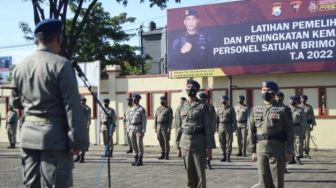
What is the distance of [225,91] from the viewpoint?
78.3ft

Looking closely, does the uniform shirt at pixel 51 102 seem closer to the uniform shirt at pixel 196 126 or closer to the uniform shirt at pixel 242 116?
the uniform shirt at pixel 196 126

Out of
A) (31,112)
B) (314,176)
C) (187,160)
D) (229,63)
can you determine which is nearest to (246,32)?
(229,63)

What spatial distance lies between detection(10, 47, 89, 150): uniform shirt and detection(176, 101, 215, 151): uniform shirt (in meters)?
4.64

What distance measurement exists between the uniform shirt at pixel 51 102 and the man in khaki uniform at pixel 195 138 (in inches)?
181

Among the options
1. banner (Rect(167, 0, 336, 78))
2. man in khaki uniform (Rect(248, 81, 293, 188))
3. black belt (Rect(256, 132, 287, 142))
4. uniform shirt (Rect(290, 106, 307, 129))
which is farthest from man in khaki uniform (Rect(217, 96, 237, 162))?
black belt (Rect(256, 132, 287, 142))

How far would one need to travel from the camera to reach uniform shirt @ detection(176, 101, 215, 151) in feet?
31.2

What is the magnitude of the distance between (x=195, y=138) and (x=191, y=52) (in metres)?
14.9

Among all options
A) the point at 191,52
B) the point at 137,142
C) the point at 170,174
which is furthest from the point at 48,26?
the point at 191,52

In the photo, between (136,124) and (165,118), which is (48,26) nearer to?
(136,124)

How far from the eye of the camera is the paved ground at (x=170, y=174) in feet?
40.5

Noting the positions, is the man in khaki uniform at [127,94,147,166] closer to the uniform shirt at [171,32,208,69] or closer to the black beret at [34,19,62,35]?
the uniform shirt at [171,32,208,69]

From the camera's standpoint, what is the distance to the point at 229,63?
2347 cm

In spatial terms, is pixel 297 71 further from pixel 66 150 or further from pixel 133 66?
pixel 133 66

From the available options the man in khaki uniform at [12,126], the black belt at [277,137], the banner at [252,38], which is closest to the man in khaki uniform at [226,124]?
the banner at [252,38]
